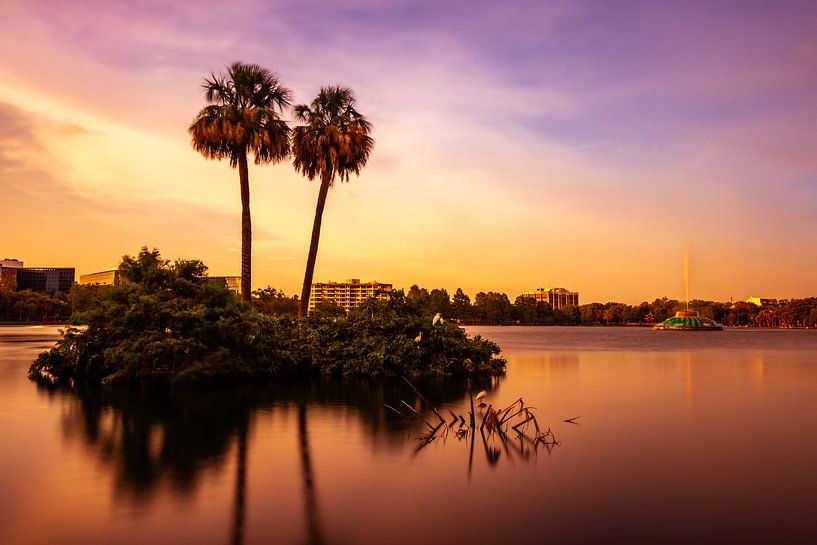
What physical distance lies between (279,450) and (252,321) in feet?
35.4

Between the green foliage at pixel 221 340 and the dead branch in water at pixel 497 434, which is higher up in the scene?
the green foliage at pixel 221 340

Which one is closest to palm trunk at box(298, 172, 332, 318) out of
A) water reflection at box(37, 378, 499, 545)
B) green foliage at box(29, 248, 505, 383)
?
green foliage at box(29, 248, 505, 383)

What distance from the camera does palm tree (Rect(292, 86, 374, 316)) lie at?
34156 mm

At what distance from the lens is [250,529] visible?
24.9ft

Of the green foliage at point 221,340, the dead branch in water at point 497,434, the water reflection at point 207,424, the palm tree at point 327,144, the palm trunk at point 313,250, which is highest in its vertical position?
the palm tree at point 327,144

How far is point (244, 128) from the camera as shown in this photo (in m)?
31.6

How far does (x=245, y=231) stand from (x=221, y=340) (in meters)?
10.2

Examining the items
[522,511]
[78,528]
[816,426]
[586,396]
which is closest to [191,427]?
[78,528]

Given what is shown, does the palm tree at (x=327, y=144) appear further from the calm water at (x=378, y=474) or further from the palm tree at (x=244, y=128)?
the calm water at (x=378, y=474)

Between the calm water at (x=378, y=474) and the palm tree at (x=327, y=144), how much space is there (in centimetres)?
1658

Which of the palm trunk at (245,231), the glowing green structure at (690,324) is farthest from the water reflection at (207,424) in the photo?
the glowing green structure at (690,324)

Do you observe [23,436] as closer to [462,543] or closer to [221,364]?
[221,364]

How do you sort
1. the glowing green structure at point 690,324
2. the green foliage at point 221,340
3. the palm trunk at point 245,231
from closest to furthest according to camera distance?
the green foliage at point 221,340 < the palm trunk at point 245,231 < the glowing green structure at point 690,324

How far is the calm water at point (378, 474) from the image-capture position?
25.3ft
